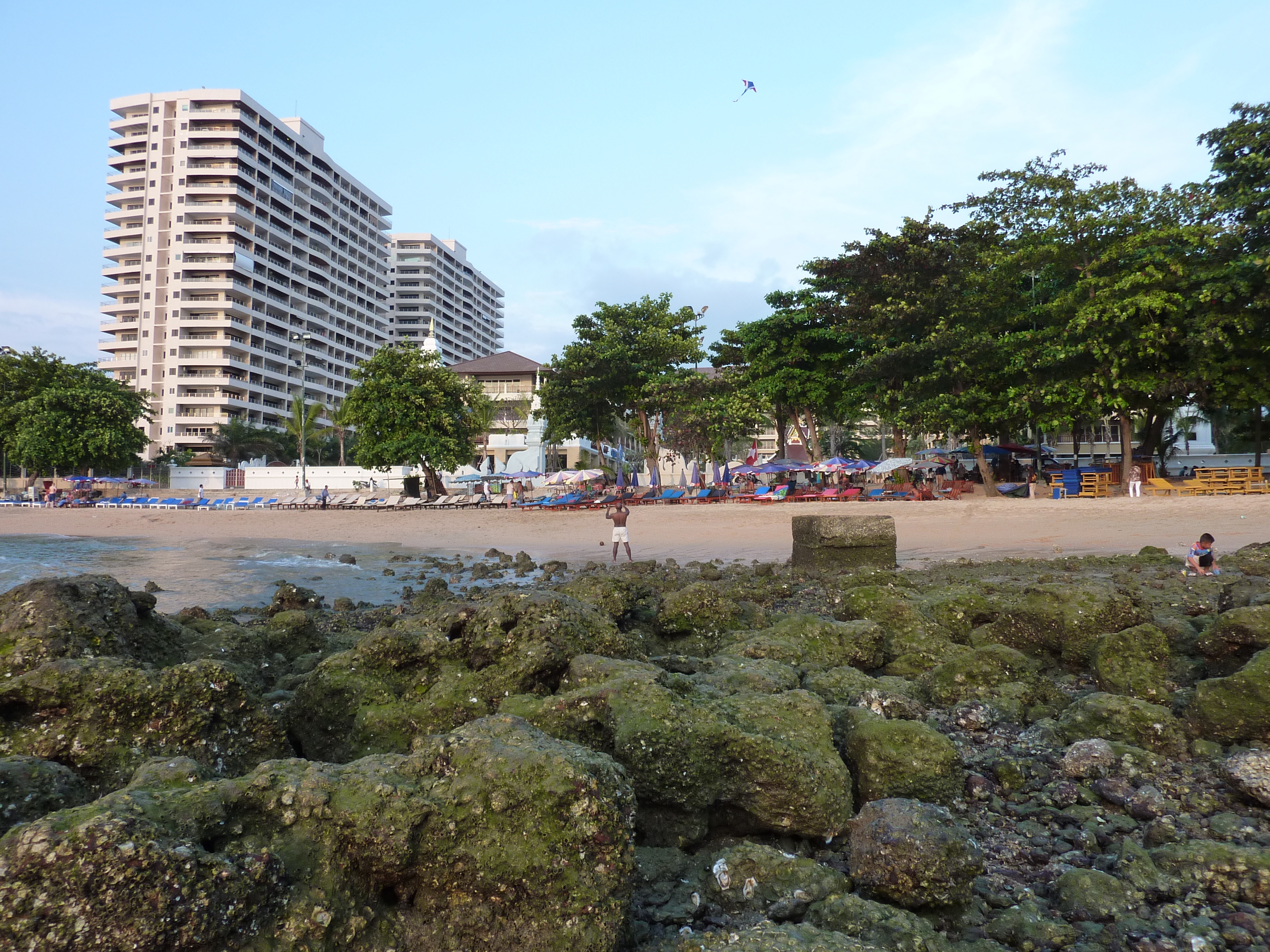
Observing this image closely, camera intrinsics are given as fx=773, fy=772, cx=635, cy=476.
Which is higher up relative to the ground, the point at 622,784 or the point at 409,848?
the point at 622,784

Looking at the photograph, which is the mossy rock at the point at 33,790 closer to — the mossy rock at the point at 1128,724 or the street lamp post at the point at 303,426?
the mossy rock at the point at 1128,724

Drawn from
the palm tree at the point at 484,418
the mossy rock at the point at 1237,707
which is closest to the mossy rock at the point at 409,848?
the mossy rock at the point at 1237,707

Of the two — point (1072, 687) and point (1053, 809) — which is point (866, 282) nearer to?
point (1072, 687)

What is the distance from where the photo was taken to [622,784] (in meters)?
2.90

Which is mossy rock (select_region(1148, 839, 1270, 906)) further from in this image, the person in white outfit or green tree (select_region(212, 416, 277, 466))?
green tree (select_region(212, 416, 277, 466))

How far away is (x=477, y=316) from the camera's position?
14238 centimetres

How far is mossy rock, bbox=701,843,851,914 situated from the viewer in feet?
9.85

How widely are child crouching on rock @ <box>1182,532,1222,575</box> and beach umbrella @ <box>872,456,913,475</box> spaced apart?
22827 millimetres

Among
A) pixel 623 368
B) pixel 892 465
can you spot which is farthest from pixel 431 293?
pixel 892 465

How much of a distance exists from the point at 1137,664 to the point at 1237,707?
1.00 m

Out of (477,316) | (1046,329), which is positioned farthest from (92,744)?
(477,316)

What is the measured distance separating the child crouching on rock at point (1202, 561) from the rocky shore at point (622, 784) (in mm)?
4517

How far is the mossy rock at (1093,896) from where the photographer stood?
116 inches

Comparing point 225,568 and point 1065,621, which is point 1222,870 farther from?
point 225,568
